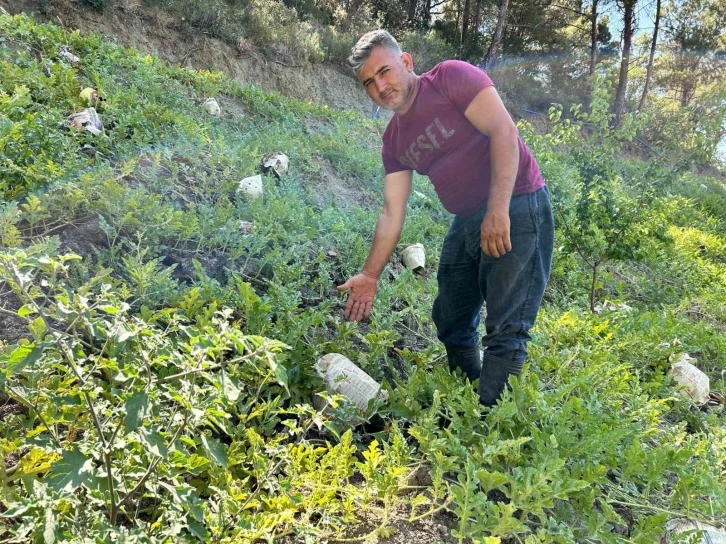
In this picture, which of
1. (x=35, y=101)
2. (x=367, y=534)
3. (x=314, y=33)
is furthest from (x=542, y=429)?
(x=314, y=33)

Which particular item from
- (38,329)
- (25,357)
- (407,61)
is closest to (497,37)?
(407,61)

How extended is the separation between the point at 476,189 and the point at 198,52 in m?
→ 10.1

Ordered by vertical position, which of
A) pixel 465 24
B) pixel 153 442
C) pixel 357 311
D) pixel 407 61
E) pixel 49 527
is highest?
pixel 465 24

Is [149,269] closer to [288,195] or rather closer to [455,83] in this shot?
[455,83]

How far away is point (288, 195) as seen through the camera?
406 centimetres

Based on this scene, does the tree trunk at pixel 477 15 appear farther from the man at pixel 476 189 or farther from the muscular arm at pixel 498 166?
the muscular arm at pixel 498 166

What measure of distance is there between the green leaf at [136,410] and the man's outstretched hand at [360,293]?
151 cm

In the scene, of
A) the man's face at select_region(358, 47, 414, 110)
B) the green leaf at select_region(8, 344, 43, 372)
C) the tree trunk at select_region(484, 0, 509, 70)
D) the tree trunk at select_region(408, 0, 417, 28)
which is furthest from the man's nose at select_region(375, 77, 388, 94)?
the tree trunk at select_region(408, 0, 417, 28)

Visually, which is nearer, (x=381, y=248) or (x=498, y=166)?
(x=498, y=166)

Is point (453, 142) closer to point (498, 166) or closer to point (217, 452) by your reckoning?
point (498, 166)

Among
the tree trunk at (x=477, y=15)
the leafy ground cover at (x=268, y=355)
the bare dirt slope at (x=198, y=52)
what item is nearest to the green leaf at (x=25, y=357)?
the leafy ground cover at (x=268, y=355)

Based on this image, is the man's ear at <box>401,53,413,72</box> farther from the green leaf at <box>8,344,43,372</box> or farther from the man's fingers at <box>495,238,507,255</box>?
the green leaf at <box>8,344,43,372</box>

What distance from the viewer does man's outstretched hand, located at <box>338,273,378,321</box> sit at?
2453 millimetres

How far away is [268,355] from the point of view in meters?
0.98
